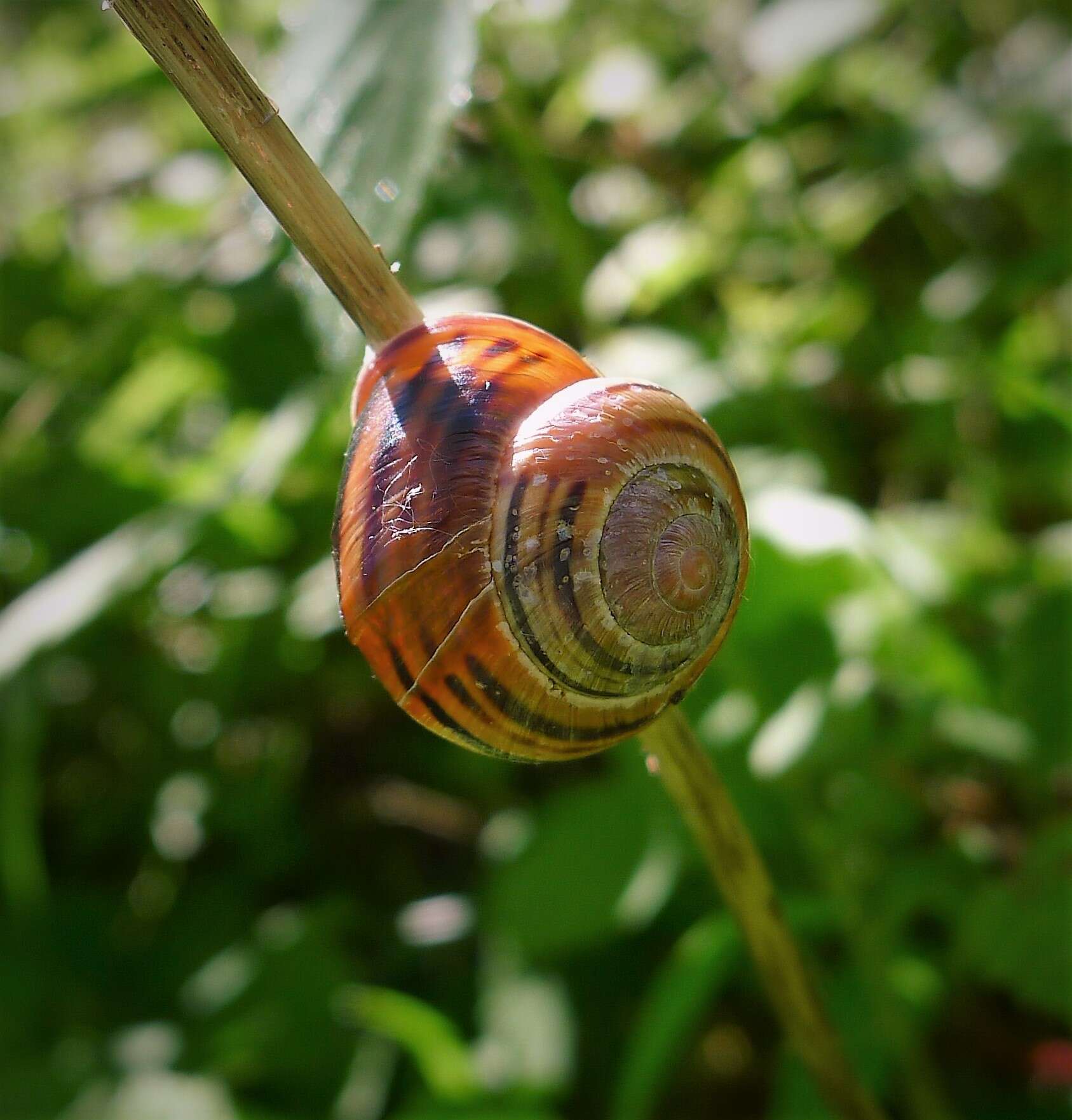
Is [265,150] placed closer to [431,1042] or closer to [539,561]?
[539,561]

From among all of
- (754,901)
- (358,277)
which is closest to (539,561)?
(358,277)

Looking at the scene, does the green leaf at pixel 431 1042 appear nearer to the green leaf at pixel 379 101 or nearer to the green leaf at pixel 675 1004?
the green leaf at pixel 675 1004

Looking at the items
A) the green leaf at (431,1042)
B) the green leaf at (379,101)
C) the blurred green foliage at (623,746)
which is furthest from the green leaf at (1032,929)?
the green leaf at (379,101)

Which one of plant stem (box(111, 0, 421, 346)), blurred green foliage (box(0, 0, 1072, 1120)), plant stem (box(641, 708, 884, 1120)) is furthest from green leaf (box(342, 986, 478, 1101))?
plant stem (box(111, 0, 421, 346))

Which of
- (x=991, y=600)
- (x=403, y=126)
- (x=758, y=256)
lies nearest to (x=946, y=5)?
(x=758, y=256)

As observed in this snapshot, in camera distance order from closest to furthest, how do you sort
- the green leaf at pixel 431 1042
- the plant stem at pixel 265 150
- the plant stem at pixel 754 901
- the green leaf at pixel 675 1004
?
1. the plant stem at pixel 265 150
2. the plant stem at pixel 754 901
3. the green leaf at pixel 675 1004
4. the green leaf at pixel 431 1042
